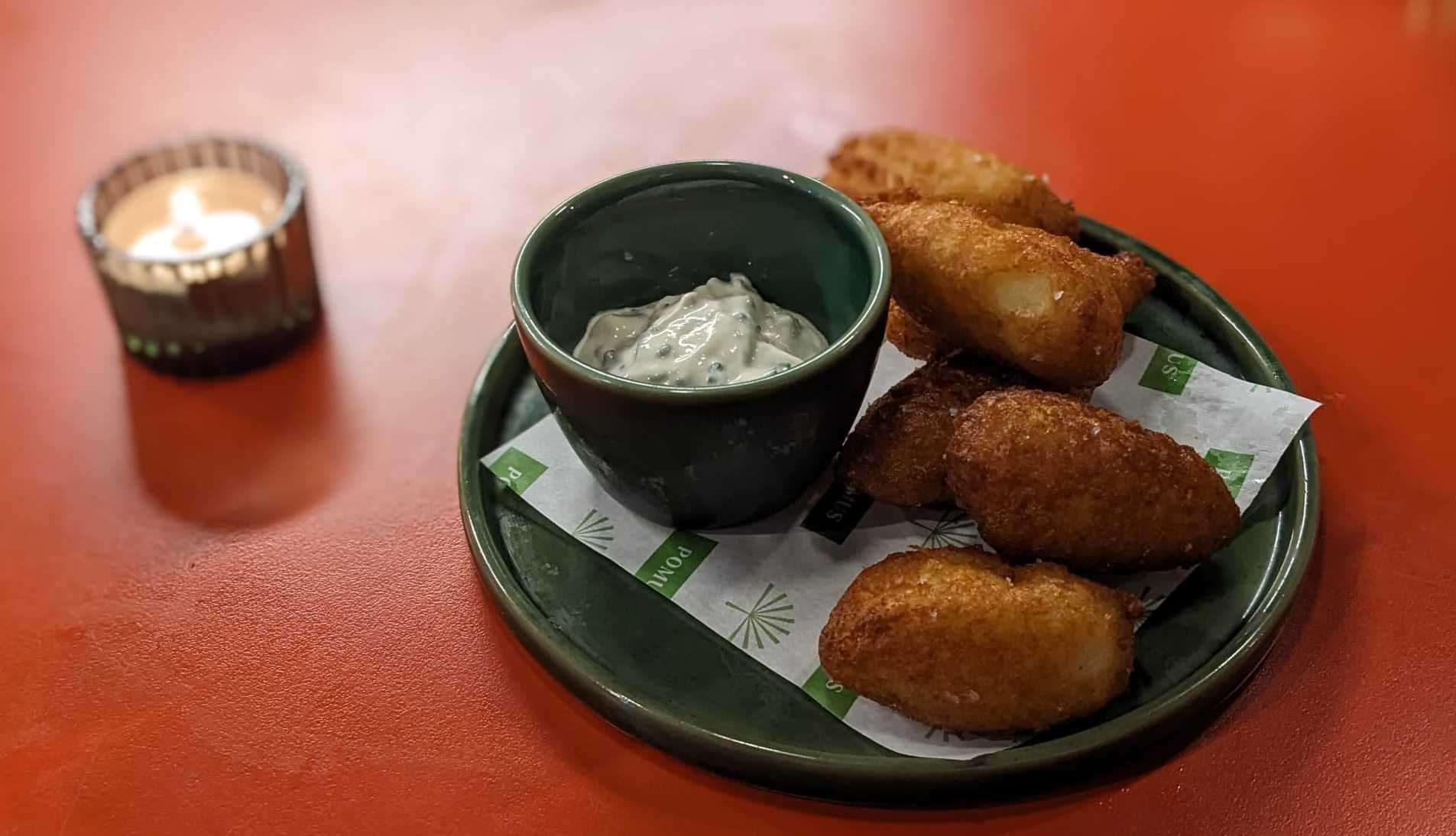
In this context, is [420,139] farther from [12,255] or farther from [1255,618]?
[1255,618]

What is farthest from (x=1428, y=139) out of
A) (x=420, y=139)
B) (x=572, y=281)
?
(x=420, y=139)

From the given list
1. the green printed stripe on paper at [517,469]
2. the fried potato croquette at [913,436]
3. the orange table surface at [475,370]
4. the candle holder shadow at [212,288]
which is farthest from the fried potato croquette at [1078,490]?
the candle holder shadow at [212,288]

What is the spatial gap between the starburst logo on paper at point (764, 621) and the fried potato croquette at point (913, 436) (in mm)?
159

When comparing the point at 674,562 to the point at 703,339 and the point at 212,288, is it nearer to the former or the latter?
the point at 703,339

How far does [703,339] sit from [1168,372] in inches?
23.1

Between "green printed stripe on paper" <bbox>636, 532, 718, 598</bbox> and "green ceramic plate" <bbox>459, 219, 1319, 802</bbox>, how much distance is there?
0.02 meters

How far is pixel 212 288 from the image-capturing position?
1.77m

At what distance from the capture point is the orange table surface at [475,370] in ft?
4.30

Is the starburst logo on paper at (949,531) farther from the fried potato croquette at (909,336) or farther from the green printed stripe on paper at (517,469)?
the green printed stripe on paper at (517,469)

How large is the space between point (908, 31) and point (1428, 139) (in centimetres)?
96

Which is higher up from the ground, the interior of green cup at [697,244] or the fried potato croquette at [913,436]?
the interior of green cup at [697,244]

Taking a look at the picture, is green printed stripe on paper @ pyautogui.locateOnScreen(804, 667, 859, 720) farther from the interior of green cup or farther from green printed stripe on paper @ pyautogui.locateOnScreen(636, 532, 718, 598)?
the interior of green cup

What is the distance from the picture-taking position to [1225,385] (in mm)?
1554

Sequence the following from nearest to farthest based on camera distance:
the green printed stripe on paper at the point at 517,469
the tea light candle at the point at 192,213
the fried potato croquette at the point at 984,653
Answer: the fried potato croquette at the point at 984,653
the green printed stripe on paper at the point at 517,469
the tea light candle at the point at 192,213
